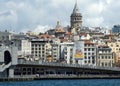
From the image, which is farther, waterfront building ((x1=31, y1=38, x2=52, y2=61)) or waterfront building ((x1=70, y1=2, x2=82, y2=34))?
waterfront building ((x1=70, y1=2, x2=82, y2=34))

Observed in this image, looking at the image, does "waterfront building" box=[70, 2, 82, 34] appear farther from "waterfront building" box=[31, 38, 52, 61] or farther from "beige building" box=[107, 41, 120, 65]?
"waterfront building" box=[31, 38, 52, 61]

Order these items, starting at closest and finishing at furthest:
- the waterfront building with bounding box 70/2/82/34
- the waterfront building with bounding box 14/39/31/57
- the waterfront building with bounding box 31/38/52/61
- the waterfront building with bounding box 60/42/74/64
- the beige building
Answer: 1. the waterfront building with bounding box 60/42/74/64
2. the beige building
3. the waterfront building with bounding box 31/38/52/61
4. the waterfront building with bounding box 14/39/31/57
5. the waterfront building with bounding box 70/2/82/34

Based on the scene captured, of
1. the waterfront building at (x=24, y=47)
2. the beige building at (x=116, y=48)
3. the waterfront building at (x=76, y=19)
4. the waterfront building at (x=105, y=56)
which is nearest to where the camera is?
the waterfront building at (x=105, y=56)

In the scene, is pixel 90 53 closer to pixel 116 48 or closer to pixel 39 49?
pixel 116 48

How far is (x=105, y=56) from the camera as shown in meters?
124

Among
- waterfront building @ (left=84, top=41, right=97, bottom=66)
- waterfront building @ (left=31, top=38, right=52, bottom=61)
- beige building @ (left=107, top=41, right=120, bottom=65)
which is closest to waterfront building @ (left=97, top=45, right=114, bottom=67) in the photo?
waterfront building @ (left=84, top=41, right=97, bottom=66)

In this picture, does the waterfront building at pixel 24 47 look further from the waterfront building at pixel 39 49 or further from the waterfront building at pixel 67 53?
the waterfront building at pixel 67 53

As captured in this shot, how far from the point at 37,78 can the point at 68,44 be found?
3607cm

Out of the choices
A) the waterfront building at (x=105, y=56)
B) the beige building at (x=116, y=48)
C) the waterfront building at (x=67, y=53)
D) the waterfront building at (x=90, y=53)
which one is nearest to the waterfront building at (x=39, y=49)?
the waterfront building at (x=67, y=53)

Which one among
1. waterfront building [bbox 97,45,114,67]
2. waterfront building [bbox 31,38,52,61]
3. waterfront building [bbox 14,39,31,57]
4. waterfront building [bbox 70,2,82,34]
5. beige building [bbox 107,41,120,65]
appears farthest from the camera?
waterfront building [bbox 70,2,82,34]

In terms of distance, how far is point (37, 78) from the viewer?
93.1m

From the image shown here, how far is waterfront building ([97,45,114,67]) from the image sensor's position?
4838 inches

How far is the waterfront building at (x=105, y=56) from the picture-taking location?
403 feet

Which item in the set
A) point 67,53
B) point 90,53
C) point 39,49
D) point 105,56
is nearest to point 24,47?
point 39,49
